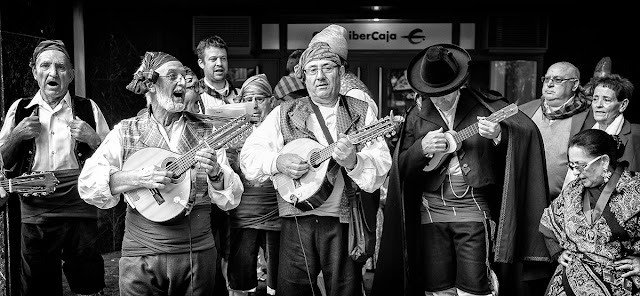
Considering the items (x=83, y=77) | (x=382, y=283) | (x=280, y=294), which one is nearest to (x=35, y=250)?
(x=280, y=294)

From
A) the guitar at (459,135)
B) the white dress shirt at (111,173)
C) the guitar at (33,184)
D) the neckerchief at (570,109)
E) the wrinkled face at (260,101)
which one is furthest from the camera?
the neckerchief at (570,109)

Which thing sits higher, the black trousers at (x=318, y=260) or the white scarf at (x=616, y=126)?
the white scarf at (x=616, y=126)

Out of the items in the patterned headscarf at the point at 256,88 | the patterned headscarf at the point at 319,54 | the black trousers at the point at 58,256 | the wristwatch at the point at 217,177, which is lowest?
the black trousers at the point at 58,256

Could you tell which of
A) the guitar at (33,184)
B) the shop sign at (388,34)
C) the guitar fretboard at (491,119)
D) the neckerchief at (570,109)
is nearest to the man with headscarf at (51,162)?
the guitar at (33,184)

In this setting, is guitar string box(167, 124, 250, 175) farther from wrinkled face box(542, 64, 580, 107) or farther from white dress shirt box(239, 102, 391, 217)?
wrinkled face box(542, 64, 580, 107)

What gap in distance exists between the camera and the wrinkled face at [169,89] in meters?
3.94

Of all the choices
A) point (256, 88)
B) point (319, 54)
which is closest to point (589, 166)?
point (319, 54)

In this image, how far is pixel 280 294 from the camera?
14.2ft

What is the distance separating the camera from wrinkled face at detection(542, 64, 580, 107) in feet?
18.2

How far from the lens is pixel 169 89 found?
3.95 m

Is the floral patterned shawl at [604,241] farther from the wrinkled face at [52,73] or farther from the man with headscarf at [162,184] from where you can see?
the wrinkled face at [52,73]

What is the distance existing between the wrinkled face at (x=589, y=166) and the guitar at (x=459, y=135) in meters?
0.43

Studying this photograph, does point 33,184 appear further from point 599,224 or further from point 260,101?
point 599,224

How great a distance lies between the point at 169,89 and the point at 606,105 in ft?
9.64
